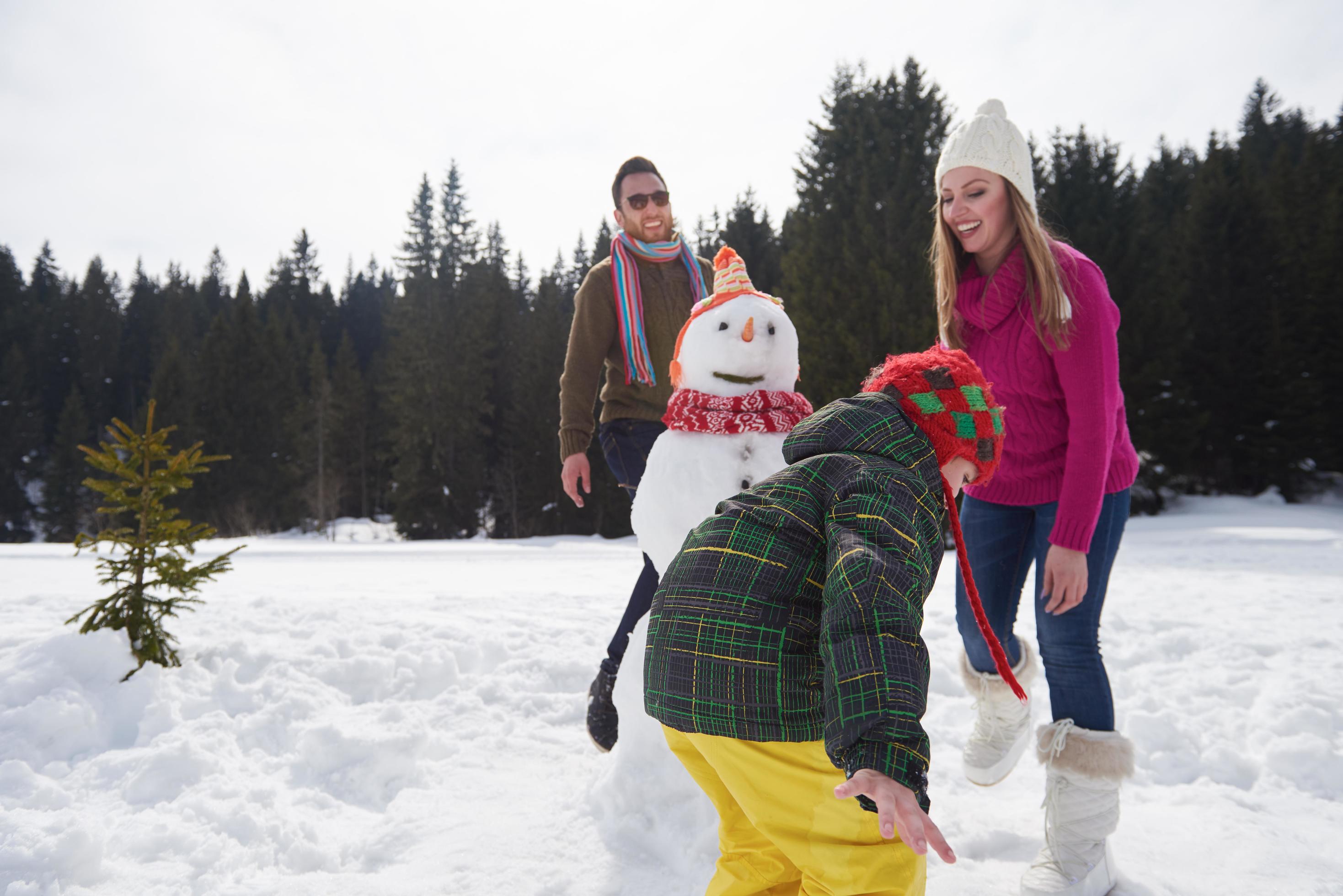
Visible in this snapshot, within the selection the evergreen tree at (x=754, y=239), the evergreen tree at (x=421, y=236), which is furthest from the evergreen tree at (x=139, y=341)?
the evergreen tree at (x=754, y=239)

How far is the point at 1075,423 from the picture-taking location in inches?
81.4

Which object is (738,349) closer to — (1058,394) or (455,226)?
(1058,394)

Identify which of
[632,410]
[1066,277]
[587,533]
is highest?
[1066,277]

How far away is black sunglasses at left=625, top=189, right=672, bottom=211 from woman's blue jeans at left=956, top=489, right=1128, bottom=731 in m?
1.69

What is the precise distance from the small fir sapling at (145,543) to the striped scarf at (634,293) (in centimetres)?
196

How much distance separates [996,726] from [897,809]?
5.88 feet

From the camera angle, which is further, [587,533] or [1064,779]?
[587,533]

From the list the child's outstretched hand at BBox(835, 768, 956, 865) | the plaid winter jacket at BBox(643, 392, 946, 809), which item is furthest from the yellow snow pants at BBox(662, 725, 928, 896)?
the child's outstretched hand at BBox(835, 768, 956, 865)

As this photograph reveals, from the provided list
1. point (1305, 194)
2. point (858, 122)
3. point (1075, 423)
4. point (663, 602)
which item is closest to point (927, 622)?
point (1075, 423)

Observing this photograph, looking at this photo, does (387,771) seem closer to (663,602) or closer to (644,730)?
(644,730)

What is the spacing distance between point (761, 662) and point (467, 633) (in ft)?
10.0

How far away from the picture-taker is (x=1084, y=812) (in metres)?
2.10

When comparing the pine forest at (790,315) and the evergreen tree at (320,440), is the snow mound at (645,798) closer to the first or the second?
the pine forest at (790,315)

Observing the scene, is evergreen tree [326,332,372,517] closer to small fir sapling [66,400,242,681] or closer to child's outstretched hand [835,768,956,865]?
small fir sapling [66,400,242,681]
